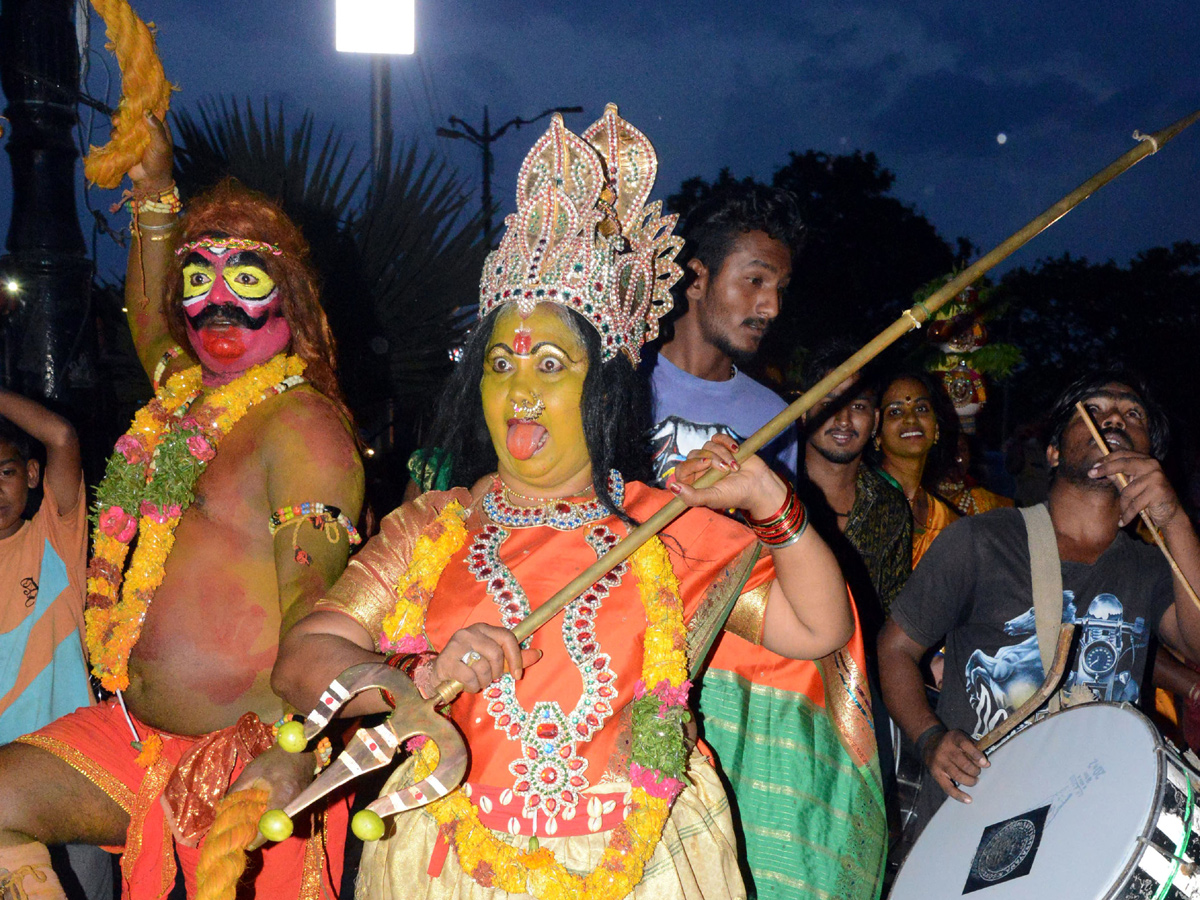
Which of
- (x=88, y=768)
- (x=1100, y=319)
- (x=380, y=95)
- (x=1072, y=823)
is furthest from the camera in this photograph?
(x=1100, y=319)

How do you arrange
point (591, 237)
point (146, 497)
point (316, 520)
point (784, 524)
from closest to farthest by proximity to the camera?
point (784, 524)
point (591, 237)
point (316, 520)
point (146, 497)

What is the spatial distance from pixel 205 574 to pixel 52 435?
4.10 feet

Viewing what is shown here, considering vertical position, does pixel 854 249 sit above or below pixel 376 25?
below

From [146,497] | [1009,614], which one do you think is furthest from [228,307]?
[1009,614]

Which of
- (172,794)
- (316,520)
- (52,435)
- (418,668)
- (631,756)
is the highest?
(52,435)

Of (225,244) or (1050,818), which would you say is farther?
(225,244)

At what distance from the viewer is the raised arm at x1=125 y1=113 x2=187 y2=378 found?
3.48 meters

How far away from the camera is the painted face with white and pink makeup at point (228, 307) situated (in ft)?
10.3

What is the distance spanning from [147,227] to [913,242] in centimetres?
1775

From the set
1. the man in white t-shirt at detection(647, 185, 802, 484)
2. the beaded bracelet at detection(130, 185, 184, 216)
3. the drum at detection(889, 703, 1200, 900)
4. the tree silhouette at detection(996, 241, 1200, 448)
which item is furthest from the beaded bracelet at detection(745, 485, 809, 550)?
the tree silhouette at detection(996, 241, 1200, 448)

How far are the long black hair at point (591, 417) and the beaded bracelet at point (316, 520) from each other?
0.34 m

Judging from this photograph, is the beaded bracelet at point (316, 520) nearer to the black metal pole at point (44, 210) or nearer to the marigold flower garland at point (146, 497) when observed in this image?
the marigold flower garland at point (146, 497)

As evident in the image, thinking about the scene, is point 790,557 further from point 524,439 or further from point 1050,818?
point 1050,818

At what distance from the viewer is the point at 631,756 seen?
87.1 inches
